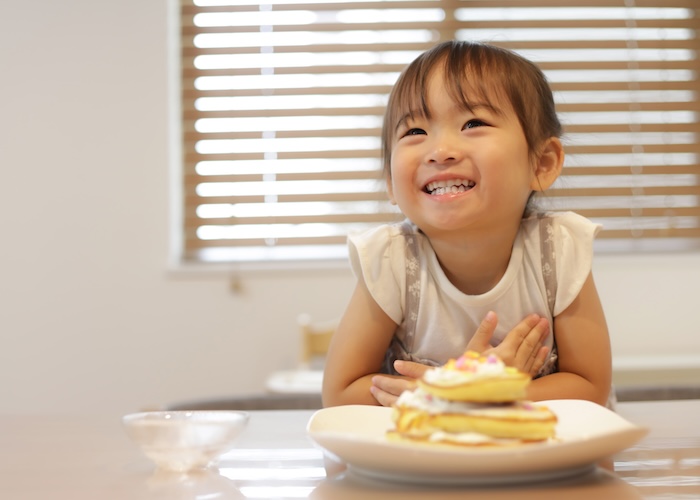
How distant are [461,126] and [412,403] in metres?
0.49

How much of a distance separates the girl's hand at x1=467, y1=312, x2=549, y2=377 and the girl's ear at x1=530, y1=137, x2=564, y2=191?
0.69 ft

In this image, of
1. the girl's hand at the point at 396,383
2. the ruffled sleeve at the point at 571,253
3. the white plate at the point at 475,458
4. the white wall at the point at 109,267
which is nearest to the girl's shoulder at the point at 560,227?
the ruffled sleeve at the point at 571,253

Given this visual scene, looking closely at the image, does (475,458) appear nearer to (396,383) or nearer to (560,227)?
(396,383)

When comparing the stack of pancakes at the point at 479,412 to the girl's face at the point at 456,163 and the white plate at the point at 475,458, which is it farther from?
the girl's face at the point at 456,163

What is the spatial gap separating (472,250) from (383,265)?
0.37ft

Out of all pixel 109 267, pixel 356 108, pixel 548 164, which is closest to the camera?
pixel 548 164

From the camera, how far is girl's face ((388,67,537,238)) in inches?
35.7

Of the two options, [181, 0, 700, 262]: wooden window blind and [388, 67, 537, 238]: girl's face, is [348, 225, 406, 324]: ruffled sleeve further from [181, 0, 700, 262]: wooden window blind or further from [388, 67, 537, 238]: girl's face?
[181, 0, 700, 262]: wooden window blind

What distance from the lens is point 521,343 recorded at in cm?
88

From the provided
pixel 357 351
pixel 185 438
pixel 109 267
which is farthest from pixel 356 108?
pixel 185 438

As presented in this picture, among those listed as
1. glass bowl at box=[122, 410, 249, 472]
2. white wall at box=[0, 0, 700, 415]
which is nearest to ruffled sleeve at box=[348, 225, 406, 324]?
glass bowl at box=[122, 410, 249, 472]

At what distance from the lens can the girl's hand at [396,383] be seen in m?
0.82

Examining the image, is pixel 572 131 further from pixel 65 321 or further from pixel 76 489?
pixel 76 489

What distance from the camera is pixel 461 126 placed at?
92 centimetres
